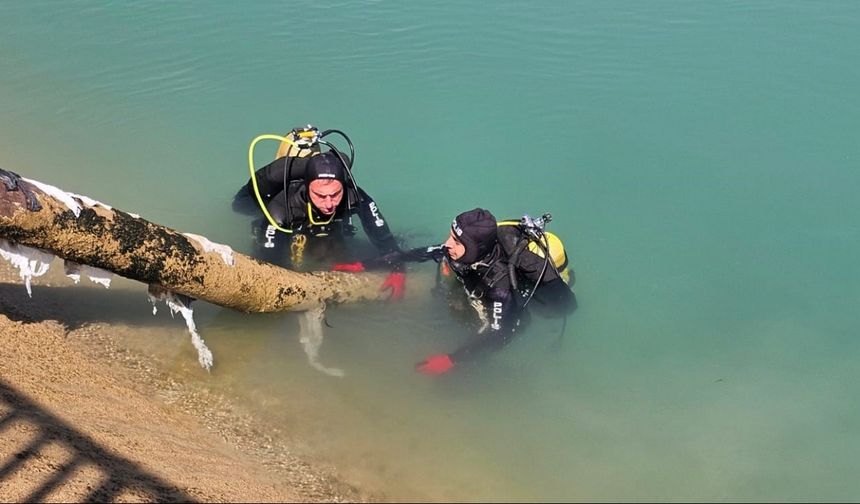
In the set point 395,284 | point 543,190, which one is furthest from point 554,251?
point 543,190

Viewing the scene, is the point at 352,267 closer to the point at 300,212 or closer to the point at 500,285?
the point at 300,212

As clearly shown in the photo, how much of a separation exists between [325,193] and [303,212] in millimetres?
540

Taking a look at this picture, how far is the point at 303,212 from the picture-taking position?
6082 millimetres

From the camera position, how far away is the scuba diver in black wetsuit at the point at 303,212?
5.94 m

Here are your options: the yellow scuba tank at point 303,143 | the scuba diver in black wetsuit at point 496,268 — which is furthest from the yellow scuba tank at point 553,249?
the yellow scuba tank at point 303,143

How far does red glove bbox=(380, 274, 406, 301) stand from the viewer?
601cm

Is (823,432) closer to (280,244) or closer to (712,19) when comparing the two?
(280,244)

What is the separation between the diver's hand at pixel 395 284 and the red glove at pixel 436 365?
0.87 metres

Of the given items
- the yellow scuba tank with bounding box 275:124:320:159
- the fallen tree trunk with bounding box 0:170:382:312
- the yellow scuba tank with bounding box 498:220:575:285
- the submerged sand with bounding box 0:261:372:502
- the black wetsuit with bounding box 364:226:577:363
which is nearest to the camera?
the submerged sand with bounding box 0:261:372:502

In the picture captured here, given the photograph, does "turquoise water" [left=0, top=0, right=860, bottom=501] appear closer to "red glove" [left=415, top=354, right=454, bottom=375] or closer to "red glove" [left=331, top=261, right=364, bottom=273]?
"red glove" [left=415, top=354, right=454, bottom=375]

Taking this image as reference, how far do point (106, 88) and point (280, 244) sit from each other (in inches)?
171

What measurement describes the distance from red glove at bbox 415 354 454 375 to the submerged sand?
1.20 m

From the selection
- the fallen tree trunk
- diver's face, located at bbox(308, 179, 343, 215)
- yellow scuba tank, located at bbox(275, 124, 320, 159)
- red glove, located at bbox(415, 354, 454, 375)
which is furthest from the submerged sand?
yellow scuba tank, located at bbox(275, 124, 320, 159)

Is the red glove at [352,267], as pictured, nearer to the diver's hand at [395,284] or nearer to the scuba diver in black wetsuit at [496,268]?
the diver's hand at [395,284]
